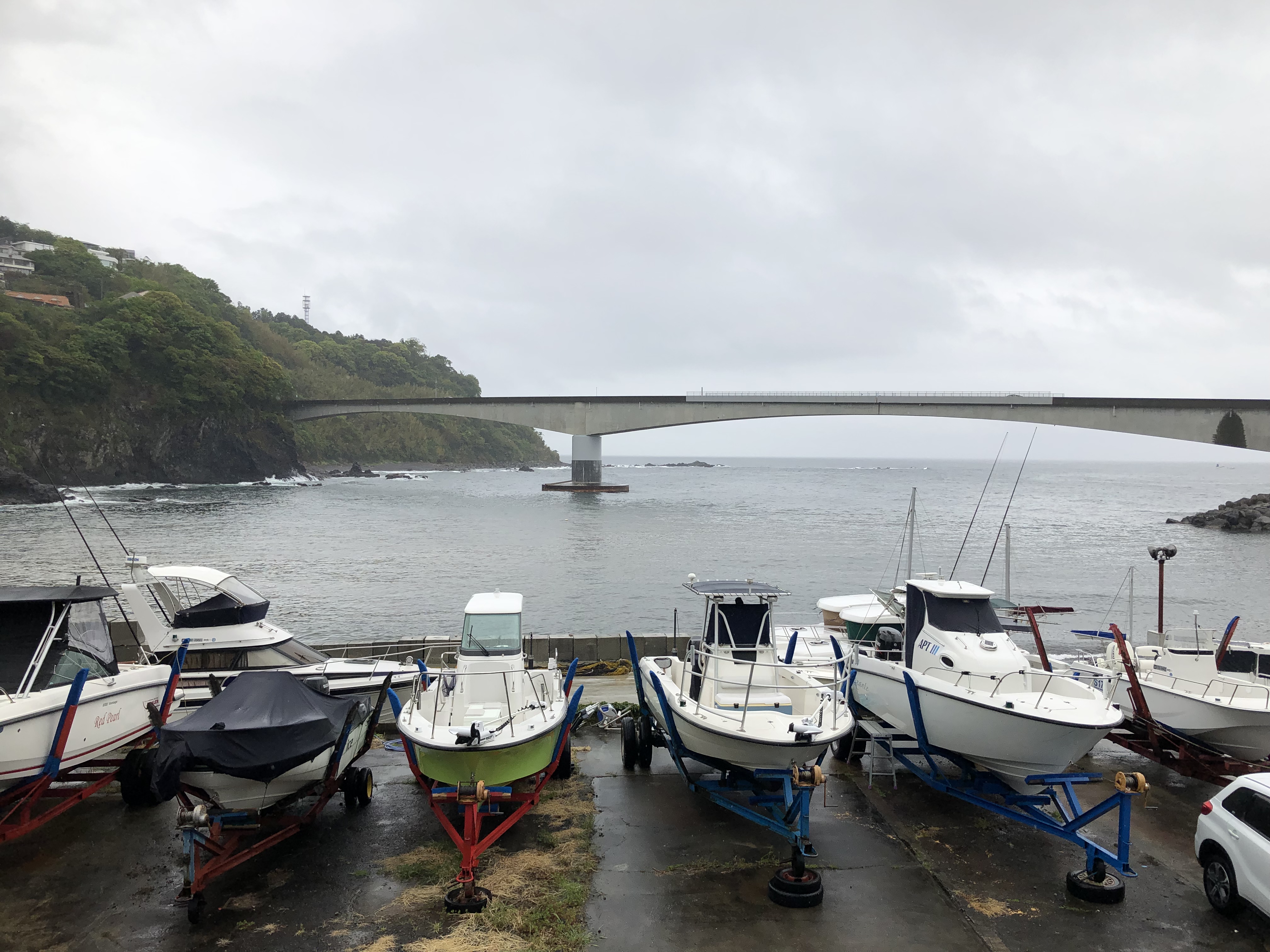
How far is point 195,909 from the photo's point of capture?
6070 millimetres

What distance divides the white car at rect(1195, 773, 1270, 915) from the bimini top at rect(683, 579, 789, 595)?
16.0ft

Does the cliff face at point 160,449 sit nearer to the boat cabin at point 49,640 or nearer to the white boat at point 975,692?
the boat cabin at point 49,640

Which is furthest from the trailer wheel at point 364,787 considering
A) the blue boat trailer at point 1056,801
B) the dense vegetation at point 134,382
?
the dense vegetation at point 134,382

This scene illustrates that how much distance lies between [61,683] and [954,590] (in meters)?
10.1

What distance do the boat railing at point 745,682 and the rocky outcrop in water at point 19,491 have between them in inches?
2708

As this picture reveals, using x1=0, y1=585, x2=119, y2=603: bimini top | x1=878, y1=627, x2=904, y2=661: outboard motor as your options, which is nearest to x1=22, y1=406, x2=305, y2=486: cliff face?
x1=0, y1=585, x2=119, y2=603: bimini top

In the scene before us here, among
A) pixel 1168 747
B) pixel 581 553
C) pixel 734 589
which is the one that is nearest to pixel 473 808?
pixel 734 589

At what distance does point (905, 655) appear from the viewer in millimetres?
9727

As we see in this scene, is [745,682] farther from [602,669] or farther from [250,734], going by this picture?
[602,669]

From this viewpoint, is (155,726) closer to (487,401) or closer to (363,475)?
(487,401)

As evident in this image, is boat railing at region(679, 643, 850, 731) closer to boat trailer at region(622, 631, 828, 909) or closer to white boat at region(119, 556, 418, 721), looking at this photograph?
boat trailer at region(622, 631, 828, 909)

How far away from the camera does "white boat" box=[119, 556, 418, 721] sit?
11789 mm

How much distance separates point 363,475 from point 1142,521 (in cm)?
10581

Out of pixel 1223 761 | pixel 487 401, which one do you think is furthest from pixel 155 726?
pixel 487 401
